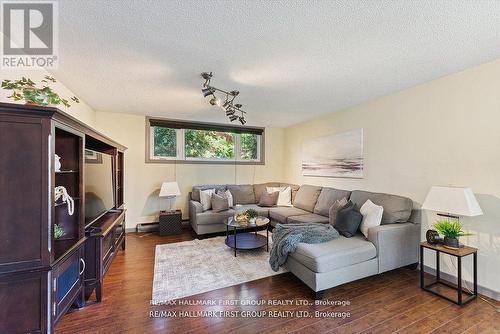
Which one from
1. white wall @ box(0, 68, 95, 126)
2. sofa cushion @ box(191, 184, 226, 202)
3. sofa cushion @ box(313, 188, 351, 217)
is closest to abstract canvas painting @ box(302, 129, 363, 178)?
sofa cushion @ box(313, 188, 351, 217)

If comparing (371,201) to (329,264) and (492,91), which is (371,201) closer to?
(329,264)

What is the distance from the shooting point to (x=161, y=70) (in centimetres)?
244

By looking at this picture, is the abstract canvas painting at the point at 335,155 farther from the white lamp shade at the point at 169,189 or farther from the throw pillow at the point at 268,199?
the white lamp shade at the point at 169,189

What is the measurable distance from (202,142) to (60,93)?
2.73 metres

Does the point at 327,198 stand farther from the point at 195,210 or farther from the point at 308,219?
the point at 195,210

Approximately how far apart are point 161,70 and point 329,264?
107 inches

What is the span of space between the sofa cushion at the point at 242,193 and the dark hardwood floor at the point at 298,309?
98.0 inches

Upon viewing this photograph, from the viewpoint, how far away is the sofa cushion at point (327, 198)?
150 inches

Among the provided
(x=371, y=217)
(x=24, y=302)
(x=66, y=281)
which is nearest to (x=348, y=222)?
(x=371, y=217)

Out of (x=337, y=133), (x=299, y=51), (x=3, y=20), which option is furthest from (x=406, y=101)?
(x=3, y=20)

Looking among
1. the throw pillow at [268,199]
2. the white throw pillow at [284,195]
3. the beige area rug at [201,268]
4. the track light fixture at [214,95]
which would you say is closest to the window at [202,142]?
the white throw pillow at [284,195]

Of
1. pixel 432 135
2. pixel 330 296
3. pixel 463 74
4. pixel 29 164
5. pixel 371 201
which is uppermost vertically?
pixel 463 74

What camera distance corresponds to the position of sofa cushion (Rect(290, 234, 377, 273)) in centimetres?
222

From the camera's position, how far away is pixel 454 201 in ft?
7.23
